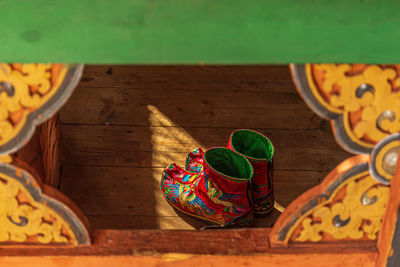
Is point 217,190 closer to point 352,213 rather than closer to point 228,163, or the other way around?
point 228,163

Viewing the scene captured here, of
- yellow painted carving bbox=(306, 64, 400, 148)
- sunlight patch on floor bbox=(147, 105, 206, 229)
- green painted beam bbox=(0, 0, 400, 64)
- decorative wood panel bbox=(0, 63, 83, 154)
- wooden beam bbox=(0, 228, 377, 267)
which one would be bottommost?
sunlight patch on floor bbox=(147, 105, 206, 229)

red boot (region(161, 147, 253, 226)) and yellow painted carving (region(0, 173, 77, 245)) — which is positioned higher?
yellow painted carving (region(0, 173, 77, 245))

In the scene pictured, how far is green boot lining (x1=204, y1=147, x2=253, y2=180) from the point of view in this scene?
141 centimetres

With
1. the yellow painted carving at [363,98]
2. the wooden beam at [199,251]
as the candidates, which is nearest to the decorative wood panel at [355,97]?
the yellow painted carving at [363,98]

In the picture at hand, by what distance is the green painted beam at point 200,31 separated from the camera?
0.81 metres

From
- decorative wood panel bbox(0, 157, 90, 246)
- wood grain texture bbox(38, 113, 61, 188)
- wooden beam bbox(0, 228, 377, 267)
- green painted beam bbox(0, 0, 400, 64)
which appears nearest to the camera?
green painted beam bbox(0, 0, 400, 64)

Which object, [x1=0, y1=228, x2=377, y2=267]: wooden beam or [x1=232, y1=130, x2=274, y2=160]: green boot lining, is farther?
[x1=232, y1=130, x2=274, y2=160]: green boot lining

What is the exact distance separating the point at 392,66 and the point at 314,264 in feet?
1.36

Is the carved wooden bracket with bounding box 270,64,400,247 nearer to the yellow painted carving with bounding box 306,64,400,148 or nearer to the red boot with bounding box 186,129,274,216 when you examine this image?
the yellow painted carving with bounding box 306,64,400,148

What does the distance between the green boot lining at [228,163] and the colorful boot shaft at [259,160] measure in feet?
0.07

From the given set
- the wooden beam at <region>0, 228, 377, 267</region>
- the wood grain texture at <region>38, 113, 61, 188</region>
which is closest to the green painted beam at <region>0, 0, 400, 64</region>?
the wooden beam at <region>0, 228, 377, 267</region>

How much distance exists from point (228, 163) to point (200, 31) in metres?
0.65

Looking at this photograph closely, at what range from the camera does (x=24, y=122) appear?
2.93 ft

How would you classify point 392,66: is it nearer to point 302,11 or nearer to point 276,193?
point 302,11
